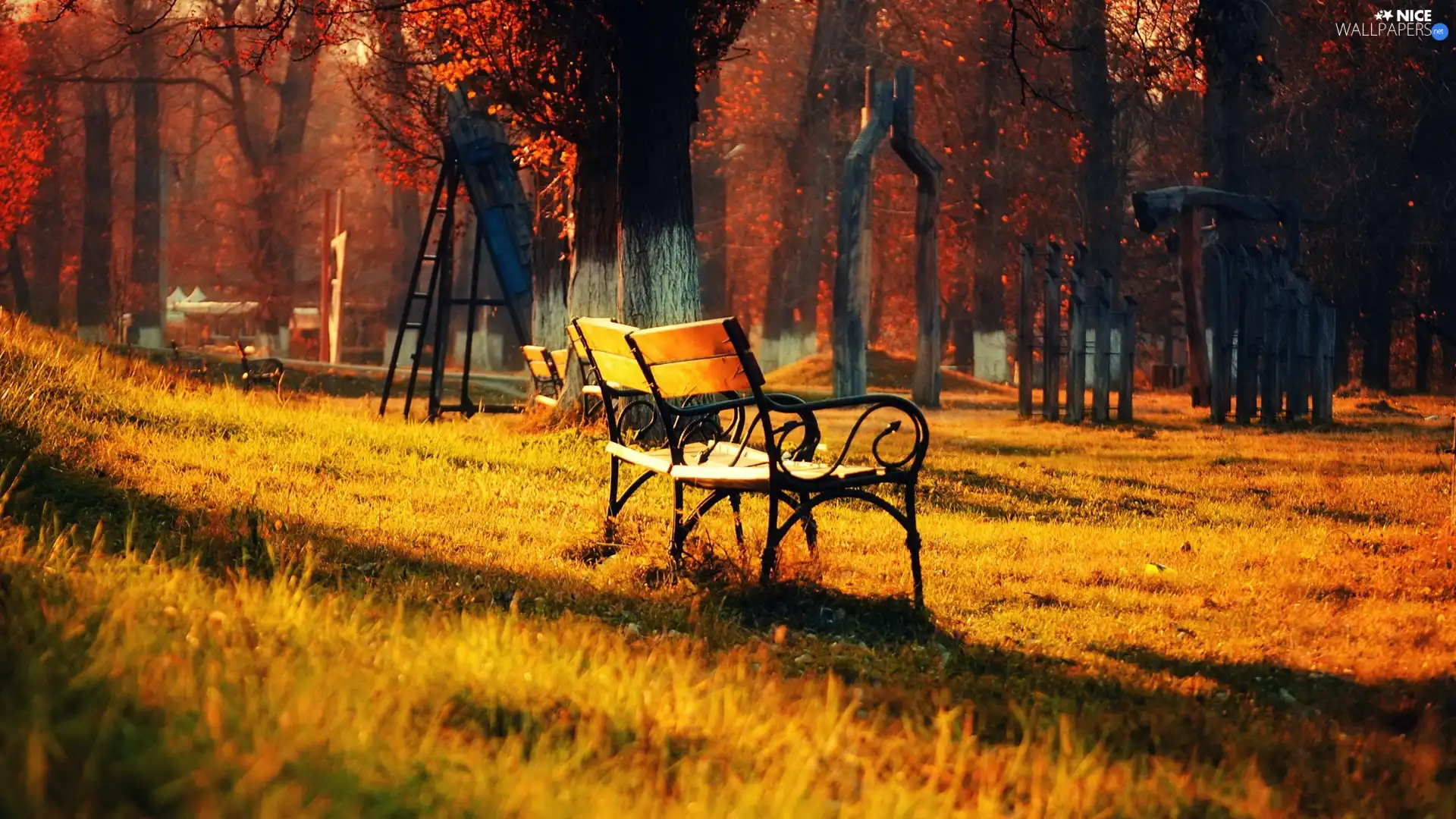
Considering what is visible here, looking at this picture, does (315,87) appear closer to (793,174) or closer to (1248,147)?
(793,174)

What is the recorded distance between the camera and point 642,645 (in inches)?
222

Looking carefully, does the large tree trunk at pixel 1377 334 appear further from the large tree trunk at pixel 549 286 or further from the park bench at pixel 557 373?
the park bench at pixel 557 373

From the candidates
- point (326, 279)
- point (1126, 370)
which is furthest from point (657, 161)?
point (326, 279)

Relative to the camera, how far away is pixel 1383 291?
31391 millimetres

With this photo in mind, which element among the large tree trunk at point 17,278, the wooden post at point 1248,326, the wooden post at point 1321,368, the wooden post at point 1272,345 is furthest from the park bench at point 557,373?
the large tree trunk at point 17,278

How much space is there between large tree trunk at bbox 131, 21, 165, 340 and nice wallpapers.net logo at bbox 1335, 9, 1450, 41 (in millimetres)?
26730

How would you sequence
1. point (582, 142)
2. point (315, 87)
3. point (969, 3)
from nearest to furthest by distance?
point (582, 142) < point (969, 3) < point (315, 87)

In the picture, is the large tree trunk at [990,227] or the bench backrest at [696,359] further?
the large tree trunk at [990,227]

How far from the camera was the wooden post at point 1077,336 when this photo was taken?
19.3 meters

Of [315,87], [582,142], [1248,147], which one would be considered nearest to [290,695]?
[582,142]

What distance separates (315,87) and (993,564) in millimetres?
67506

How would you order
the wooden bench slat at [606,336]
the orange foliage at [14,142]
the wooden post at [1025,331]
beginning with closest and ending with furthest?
the wooden bench slat at [606,336] → the wooden post at [1025,331] → the orange foliage at [14,142]

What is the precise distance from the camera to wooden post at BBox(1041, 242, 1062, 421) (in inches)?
776

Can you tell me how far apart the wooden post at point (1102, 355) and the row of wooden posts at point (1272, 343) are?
1.22 m
